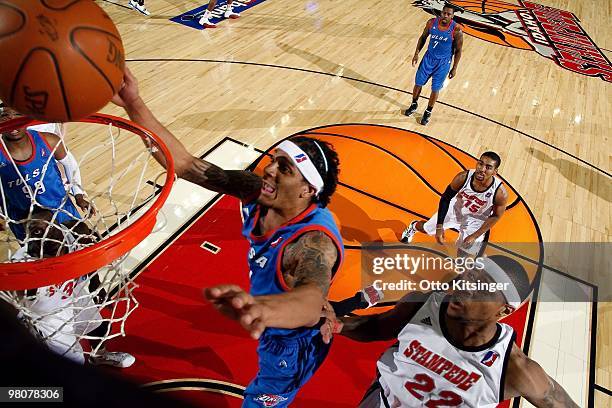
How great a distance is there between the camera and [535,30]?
31.4 feet

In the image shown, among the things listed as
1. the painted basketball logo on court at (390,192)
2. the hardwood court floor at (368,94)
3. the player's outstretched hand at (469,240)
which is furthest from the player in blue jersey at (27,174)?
the player's outstretched hand at (469,240)

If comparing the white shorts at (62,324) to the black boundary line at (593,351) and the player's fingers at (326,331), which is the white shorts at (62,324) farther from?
the black boundary line at (593,351)

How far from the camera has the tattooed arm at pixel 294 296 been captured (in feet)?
4.06

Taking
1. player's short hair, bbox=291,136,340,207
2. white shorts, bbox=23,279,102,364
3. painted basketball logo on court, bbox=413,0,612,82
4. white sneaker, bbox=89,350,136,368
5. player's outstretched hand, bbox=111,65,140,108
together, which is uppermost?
player's outstretched hand, bbox=111,65,140,108

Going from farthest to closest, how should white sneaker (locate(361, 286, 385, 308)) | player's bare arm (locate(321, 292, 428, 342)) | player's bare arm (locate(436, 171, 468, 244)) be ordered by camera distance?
player's bare arm (locate(436, 171, 468, 244))
white sneaker (locate(361, 286, 385, 308))
player's bare arm (locate(321, 292, 428, 342))

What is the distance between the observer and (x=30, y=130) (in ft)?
9.18

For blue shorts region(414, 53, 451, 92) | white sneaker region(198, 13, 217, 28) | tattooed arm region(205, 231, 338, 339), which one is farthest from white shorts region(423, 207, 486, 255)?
white sneaker region(198, 13, 217, 28)

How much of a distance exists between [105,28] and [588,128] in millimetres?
6783

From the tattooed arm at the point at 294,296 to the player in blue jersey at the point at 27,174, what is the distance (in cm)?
132

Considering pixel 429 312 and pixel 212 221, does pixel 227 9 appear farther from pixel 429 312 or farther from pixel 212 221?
pixel 429 312

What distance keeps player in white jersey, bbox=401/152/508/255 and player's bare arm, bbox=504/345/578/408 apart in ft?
6.08

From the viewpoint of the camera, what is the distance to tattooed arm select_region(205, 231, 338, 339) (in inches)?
48.7

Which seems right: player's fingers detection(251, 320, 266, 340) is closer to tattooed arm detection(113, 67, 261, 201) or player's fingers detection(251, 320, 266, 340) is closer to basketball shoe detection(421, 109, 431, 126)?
tattooed arm detection(113, 67, 261, 201)

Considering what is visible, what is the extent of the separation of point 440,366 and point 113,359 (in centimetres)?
209
